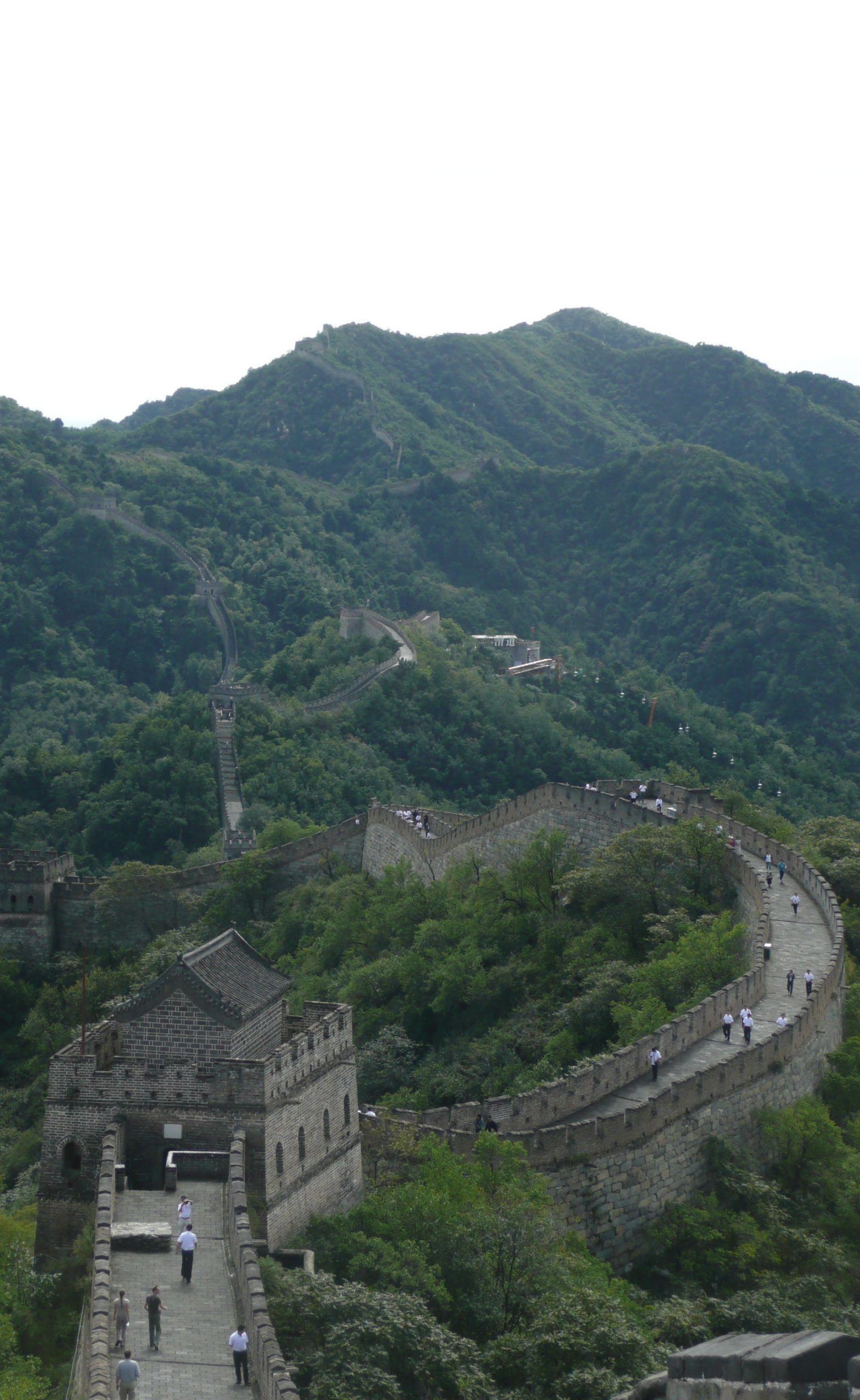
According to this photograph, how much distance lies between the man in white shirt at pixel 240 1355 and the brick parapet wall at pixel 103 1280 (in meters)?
1.32

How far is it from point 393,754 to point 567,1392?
61596mm

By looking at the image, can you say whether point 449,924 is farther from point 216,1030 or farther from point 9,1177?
point 216,1030

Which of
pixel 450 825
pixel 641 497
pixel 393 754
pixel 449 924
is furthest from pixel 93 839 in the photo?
pixel 641 497

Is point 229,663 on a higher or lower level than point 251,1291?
higher

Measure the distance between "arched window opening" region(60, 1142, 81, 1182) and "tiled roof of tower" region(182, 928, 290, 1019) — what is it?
284 cm

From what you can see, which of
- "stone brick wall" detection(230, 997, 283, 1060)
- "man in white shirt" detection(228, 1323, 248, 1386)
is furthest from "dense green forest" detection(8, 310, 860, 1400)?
"stone brick wall" detection(230, 997, 283, 1060)

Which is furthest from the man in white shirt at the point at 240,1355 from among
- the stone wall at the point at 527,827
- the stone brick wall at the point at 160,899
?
the stone brick wall at the point at 160,899

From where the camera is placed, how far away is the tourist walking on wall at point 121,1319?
21.5 metres

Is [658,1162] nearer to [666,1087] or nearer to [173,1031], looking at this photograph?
[666,1087]

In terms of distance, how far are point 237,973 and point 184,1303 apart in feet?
22.0

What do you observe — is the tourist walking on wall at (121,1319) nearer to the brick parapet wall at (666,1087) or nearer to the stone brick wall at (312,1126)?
the stone brick wall at (312,1126)

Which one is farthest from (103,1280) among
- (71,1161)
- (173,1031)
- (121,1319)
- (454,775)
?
(454,775)

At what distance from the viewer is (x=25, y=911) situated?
6331cm

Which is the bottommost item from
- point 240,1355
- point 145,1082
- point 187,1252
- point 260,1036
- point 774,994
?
point 240,1355
